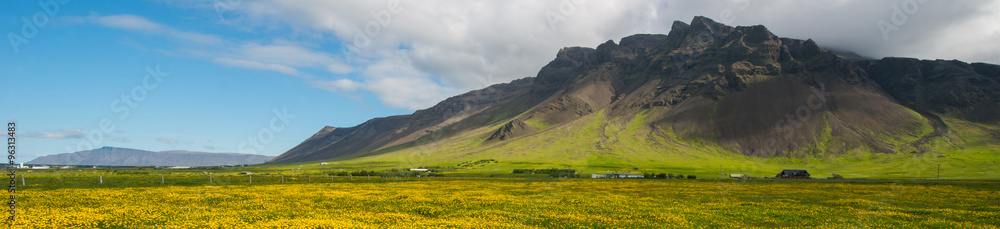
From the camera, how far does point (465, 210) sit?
1398 inches

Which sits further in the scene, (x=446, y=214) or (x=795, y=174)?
(x=795, y=174)

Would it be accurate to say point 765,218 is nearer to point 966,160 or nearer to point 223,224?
point 223,224

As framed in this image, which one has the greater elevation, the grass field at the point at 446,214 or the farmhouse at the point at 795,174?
the grass field at the point at 446,214

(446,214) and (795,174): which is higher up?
(446,214)

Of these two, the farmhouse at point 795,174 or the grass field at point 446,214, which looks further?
the farmhouse at point 795,174

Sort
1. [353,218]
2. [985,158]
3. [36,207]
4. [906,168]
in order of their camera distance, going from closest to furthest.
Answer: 1. [353,218]
2. [36,207]
3. [906,168]
4. [985,158]

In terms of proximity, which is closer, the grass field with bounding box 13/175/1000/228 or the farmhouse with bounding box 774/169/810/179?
the grass field with bounding box 13/175/1000/228

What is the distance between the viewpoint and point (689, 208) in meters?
38.3

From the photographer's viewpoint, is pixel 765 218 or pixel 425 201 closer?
pixel 765 218

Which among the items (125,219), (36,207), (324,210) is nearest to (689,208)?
(324,210)

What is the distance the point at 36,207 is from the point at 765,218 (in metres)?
52.2

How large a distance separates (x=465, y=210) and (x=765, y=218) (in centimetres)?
2088

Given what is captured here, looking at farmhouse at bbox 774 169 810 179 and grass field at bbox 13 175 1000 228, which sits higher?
grass field at bbox 13 175 1000 228

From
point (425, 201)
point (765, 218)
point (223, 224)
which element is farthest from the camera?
point (425, 201)
